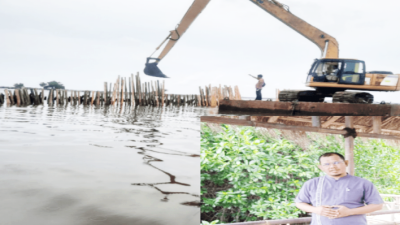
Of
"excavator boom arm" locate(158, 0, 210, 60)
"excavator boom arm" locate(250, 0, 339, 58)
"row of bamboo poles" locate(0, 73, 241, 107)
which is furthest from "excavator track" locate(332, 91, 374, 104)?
"row of bamboo poles" locate(0, 73, 241, 107)

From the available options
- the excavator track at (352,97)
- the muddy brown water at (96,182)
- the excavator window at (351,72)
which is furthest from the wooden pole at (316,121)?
the muddy brown water at (96,182)

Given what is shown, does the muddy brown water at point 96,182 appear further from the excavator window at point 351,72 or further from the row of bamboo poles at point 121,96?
the row of bamboo poles at point 121,96

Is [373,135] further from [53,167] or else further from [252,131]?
[53,167]

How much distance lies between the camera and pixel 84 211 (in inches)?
114

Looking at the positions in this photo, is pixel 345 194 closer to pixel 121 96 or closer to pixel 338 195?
pixel 338 195

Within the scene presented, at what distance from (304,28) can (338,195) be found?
340 centimetres

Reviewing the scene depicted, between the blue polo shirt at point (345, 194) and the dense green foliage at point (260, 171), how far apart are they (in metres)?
1.32

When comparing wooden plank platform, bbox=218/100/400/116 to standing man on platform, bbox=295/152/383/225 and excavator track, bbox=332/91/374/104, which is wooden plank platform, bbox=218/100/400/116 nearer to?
standing man on platform, bbox=295/152/383/225

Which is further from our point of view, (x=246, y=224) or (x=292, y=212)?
(x=292, y=212)

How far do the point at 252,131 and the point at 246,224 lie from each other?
1309mm

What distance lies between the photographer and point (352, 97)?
Result: 2.77m

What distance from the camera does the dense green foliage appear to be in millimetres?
3512

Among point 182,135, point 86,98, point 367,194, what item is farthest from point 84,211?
point 86,98

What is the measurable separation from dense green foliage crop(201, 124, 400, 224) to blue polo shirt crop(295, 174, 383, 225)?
1.32 m
